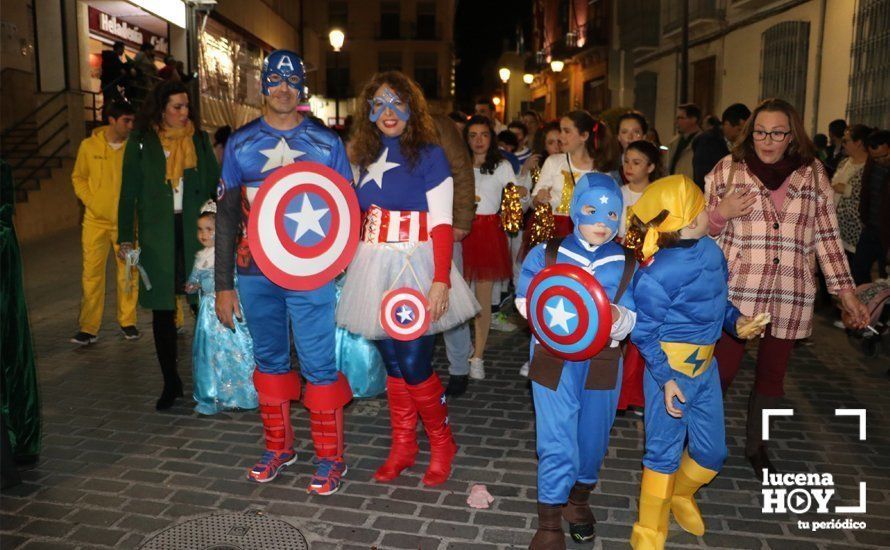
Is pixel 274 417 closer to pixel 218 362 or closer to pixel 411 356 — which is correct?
pixel 411 356

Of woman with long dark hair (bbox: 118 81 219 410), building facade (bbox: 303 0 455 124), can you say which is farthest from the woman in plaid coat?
building facade (bbox: 303 0 455 124)

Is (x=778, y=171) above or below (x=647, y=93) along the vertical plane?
below

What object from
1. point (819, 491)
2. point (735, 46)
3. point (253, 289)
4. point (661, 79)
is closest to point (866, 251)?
point (819, 491)

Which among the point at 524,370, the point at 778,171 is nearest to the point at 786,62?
the point at 524,370

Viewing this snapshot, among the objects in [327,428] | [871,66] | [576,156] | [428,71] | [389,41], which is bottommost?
[327,428]

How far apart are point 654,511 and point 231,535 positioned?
1972 millimetres

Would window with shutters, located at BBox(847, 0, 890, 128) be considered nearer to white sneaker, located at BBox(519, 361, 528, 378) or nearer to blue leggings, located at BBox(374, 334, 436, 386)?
white sneaker, located at BBox(519, 361, 528, 378)

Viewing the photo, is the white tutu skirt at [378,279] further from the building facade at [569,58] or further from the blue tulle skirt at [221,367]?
the building facade at [569,58]

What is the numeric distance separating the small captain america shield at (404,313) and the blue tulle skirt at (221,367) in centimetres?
177

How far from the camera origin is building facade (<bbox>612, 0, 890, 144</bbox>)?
10.6 metres

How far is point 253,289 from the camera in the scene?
3.68m

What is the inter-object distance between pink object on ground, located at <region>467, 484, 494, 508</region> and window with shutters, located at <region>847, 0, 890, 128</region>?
9.39 m

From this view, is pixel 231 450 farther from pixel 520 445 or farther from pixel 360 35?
pixel 360 35

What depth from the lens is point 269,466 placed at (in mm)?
3955
